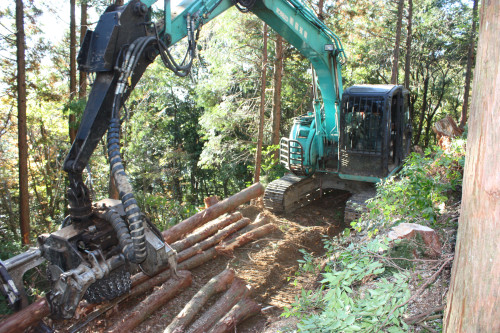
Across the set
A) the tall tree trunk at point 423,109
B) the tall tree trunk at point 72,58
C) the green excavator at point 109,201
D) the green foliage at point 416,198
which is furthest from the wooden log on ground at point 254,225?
the tall tree trunk at point 423,109

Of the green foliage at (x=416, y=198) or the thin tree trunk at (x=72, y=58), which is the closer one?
the green foliage at (x=416, y=198)

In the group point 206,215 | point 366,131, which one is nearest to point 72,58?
point 206,215

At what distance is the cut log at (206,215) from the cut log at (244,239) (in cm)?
69

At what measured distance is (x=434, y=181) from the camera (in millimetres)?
5227

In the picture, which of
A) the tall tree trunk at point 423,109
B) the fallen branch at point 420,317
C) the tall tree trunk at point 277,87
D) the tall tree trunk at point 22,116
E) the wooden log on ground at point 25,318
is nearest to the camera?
the fallen branch at point 420,317

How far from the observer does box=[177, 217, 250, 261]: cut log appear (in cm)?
610

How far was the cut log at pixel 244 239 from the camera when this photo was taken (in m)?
6.51

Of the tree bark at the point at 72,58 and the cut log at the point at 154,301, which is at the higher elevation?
the tree bark at the point at 72,58

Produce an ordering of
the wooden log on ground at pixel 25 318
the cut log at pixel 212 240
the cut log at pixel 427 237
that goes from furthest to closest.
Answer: the cut log at pixel 212 240 → the wooden log on ground at pixel 25 318 → the cut log at pixel 427 237

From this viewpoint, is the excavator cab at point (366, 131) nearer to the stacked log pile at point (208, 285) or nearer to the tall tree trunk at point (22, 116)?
the stacked log pile at point (208, 285)

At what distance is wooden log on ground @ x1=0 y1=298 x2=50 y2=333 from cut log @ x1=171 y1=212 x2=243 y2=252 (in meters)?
2.33

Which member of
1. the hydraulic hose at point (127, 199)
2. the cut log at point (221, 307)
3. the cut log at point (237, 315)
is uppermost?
the hydraulic hose at point (127, 199)

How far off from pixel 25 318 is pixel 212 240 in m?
3.16

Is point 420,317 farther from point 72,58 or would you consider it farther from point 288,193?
point 72,58
